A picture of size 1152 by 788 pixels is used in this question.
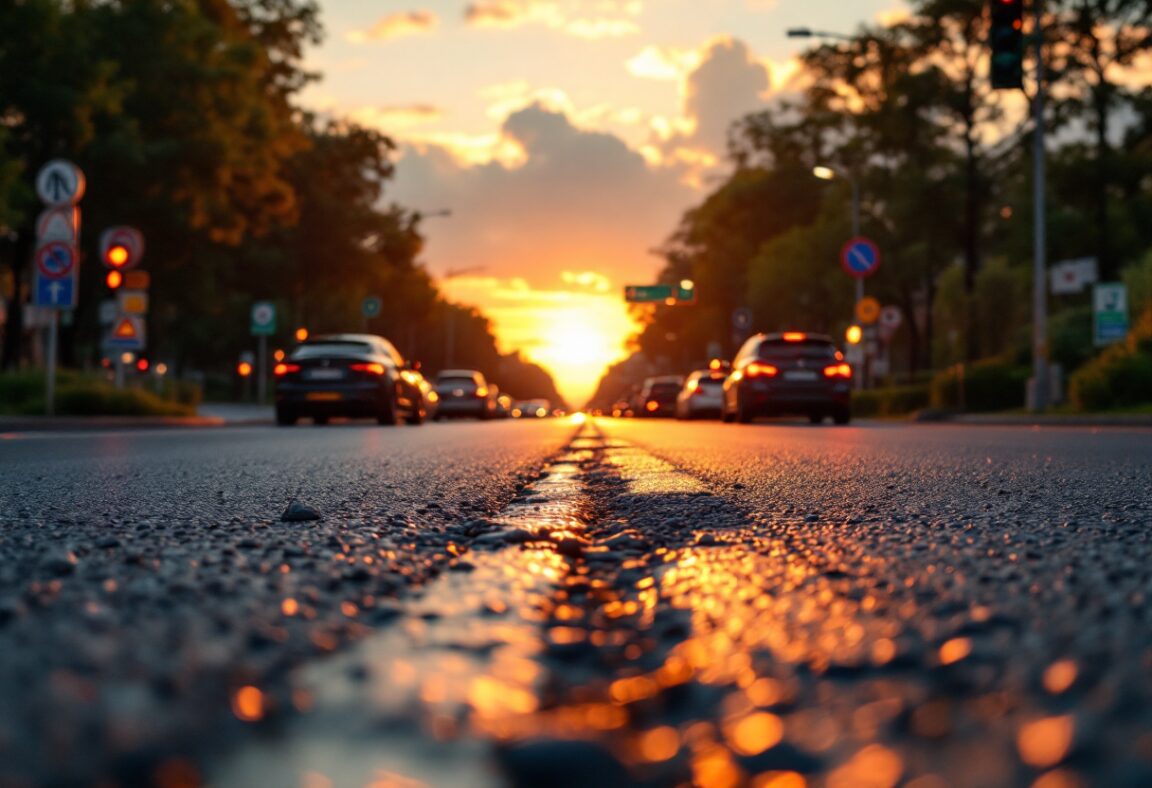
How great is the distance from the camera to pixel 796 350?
22.2 meters

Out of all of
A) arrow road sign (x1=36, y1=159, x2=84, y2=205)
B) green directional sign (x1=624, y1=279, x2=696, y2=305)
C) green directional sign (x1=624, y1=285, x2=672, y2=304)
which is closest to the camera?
arrow road sign (x1=36, y1=159, x2=84, y2=205)

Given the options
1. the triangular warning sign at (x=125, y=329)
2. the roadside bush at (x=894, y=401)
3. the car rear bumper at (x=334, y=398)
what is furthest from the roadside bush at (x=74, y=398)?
the roadside bush at (x=894, y=401)

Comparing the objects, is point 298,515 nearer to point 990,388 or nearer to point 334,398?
point 334,398

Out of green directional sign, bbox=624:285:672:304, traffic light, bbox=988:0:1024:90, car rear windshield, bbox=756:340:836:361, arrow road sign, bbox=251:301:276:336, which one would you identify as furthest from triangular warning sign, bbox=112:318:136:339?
green directional sign, bbox=624:285:672:304

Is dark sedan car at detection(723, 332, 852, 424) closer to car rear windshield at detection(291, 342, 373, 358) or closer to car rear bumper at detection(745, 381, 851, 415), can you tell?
car rear bumper at detection(745, 381, 851, 415)

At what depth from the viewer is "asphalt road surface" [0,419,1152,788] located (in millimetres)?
1106

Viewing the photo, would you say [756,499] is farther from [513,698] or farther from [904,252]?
[904,252]

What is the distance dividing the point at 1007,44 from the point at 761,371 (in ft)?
23.0

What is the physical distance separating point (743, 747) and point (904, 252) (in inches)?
1932

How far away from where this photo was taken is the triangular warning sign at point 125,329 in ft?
68.9

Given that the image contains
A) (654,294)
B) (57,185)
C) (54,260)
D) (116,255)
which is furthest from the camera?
(654,294)

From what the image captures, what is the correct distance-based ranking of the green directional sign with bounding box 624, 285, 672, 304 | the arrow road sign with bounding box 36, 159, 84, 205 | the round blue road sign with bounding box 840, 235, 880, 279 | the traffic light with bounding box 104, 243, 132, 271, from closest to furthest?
the arrow road sign with bounding box 36, 159, 84, 205 → the traffic light with bounding box 104, 243, 132, 271 → the round blue road sign with bounding box 840, 235, 880, 279 → the green directional sign with bounding box 624, 285, 672, 304

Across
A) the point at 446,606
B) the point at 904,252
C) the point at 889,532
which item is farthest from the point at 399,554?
the point at 904,252

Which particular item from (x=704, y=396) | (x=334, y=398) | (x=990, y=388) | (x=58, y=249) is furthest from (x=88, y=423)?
(x=990, y=388)
